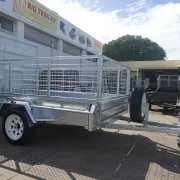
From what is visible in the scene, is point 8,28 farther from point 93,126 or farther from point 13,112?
point 93,126

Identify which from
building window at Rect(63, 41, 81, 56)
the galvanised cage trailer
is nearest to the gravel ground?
the galvanised cage trailer

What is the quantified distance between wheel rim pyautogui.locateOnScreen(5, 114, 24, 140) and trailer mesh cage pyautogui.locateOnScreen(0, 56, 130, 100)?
0.63 m

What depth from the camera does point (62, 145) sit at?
16.3 ft

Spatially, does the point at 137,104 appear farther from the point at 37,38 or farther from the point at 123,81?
the point at 37,38

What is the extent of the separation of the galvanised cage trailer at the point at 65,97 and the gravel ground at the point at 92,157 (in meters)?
0.57

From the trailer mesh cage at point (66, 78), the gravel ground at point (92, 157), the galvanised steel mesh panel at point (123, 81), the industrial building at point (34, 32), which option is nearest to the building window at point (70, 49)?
the industrial building at point (34, 32)

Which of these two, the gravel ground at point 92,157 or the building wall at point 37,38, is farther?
the building wall at point 37,38

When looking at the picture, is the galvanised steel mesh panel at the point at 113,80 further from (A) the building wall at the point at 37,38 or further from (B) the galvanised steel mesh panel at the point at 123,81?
(A) the building wall at the point at 37,38

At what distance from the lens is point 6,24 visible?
36.8ft

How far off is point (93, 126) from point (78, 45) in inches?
607

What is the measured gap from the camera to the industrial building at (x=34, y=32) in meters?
7.02

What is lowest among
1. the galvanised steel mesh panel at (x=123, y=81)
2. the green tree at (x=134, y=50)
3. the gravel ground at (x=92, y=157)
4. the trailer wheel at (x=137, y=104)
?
the gravel ground at (x=92, y=157)

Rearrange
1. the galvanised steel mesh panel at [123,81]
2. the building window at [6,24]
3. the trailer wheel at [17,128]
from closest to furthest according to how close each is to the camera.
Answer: the trailer wheel at [17,128] < the galvanised steel mesh panel at [123,81] < the building window at [6,24]

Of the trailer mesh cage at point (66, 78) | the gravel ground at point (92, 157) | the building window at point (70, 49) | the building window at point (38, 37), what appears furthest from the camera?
the building window at point (70, 49)
